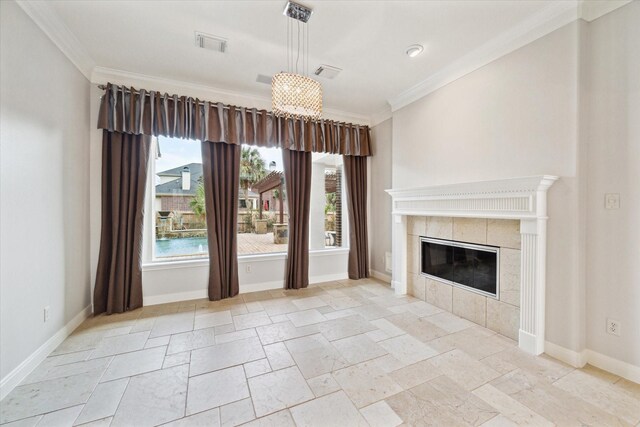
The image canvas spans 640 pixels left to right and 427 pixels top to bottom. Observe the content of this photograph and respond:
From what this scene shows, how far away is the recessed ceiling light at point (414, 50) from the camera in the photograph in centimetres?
270

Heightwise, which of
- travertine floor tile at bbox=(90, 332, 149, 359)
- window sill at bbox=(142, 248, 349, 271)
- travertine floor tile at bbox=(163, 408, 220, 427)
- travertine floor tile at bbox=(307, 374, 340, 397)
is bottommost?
travertine floor tile at bbox=(163, 408, 220, 427)

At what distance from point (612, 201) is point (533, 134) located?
30.3 inches

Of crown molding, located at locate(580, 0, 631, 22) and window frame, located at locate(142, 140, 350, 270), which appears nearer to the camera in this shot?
crown molding, located at locate(580, 0, 631, 22)

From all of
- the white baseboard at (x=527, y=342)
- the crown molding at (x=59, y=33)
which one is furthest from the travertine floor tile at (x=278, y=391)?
the crown molding at (x=59, y=33)

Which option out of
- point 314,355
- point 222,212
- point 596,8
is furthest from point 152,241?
point 596,8

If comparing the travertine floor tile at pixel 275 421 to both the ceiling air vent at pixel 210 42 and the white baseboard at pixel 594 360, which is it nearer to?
the white baseboard at pixel 594 360

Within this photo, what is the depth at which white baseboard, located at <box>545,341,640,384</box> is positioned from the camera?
6.33 ft

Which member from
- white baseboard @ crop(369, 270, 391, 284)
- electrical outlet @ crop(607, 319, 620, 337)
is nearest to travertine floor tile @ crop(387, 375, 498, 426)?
electrical outlet @ crop(607, 319, 620, 337)

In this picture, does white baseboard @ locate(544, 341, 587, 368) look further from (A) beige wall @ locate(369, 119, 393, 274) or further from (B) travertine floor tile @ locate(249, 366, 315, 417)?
(A) beige wall @ locate(369, 119, 393, 274)

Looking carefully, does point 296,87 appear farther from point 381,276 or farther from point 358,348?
point 381,276

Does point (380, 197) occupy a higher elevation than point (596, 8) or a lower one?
lower

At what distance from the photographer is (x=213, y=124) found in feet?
11.5

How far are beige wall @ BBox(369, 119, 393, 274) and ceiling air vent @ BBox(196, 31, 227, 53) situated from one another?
265 cm

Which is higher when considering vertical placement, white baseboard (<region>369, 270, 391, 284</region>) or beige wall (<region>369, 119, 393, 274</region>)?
beige wall (<region>369, 119, 393, 274</region>)
